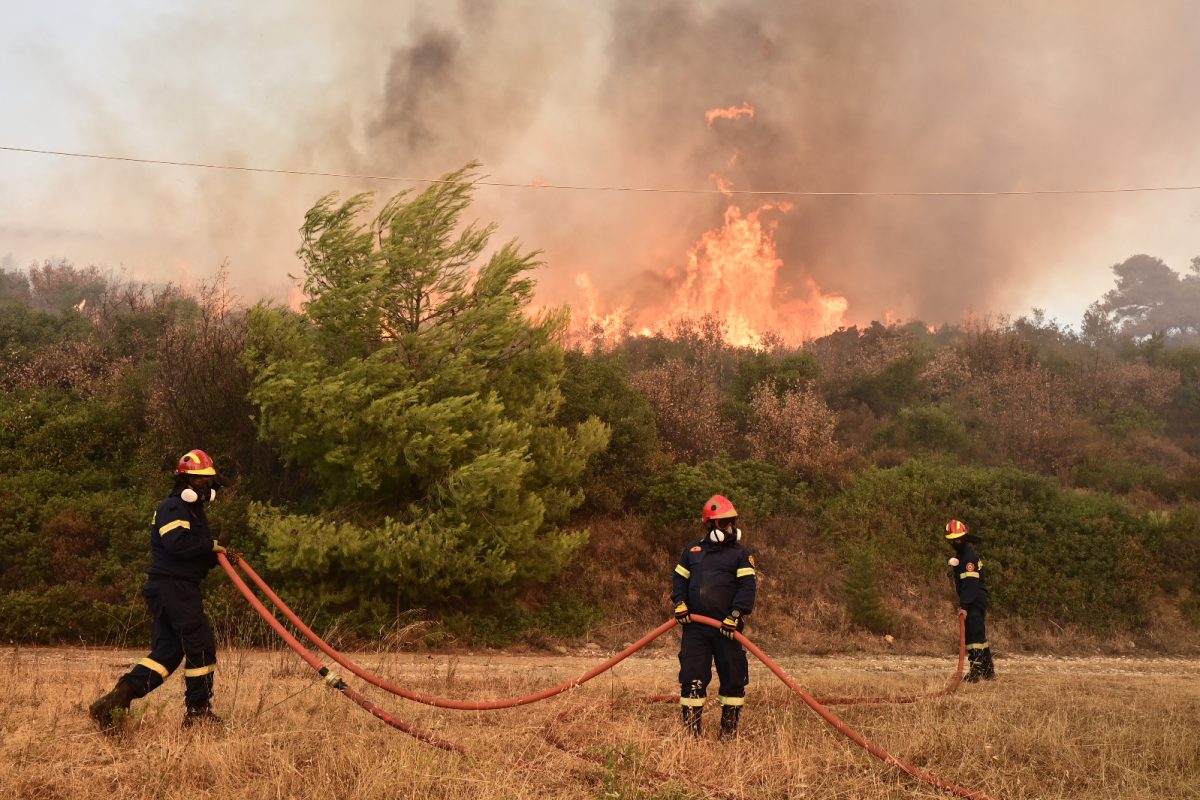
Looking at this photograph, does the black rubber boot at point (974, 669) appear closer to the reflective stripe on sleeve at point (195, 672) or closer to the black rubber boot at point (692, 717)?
the black rubber boot at point (692, 717)

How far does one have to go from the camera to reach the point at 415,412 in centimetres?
1608

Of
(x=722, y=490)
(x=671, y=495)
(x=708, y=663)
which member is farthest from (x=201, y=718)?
(x=722, y=490)

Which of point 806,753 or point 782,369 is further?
point 782,369

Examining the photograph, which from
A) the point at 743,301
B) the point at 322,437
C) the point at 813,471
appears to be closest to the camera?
the point at 322,437

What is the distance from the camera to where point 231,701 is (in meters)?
7.44

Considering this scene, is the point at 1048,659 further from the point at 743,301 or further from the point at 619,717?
the point at 743,301

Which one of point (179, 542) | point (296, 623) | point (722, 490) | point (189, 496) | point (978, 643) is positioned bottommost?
point (978, 643)

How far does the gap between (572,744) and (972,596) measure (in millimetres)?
7496

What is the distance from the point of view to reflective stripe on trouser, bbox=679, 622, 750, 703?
7.38 metres

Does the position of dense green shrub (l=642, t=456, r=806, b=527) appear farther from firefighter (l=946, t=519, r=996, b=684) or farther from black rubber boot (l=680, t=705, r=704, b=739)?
black rubber boot (l=680, t=705, r=704, b=739)

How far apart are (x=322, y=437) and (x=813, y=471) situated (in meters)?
16.6

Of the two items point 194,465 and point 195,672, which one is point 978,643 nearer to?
point 195,672

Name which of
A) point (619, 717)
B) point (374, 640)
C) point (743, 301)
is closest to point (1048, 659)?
point (619, 717)

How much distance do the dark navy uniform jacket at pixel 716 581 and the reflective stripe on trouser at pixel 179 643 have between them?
13.5ft
